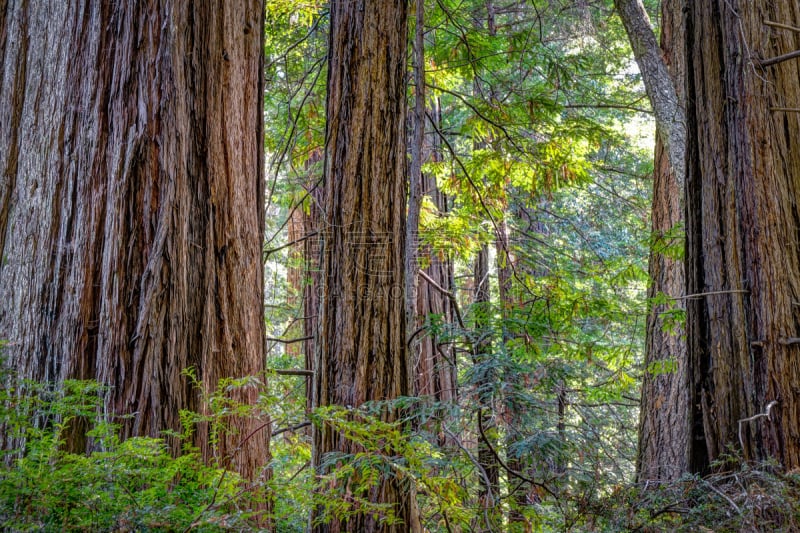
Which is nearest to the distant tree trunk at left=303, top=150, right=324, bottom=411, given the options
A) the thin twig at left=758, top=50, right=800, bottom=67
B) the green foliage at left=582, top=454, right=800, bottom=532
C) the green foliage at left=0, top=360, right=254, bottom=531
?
the green foliage at left=582, top=454, right=800, bottom=532

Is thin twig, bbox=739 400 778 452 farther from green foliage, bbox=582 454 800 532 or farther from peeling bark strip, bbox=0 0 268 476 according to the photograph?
peeling bark strip, bbox=0 0 268 476

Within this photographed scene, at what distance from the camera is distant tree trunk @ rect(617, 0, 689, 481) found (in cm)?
642

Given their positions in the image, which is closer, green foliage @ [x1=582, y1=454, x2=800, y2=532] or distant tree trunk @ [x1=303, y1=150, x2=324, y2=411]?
green foliage @ [x1=582, y1=454, x2=800, y2=532]

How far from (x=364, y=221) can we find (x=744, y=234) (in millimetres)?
2304

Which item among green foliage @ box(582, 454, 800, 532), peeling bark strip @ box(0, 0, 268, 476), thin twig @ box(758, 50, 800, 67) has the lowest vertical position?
green foliage @ box(582, 454, 800, 532)

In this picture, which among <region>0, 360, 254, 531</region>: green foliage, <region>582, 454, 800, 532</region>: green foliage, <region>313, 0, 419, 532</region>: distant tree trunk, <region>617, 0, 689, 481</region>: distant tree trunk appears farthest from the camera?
<region>617, 0, 689, 481</region>: distant tree trunk

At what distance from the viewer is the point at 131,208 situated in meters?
3.13

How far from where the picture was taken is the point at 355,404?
3.98m

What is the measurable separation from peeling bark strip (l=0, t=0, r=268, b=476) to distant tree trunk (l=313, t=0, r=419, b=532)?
635 mm

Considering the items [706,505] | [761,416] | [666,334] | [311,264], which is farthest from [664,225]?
[706,505]

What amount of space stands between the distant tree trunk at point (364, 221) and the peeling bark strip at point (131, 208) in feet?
2.08

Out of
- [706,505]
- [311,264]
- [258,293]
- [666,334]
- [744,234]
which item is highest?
[311,264]

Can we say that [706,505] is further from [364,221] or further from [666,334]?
[666,334]

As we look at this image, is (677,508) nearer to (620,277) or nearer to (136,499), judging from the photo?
(136,499)
